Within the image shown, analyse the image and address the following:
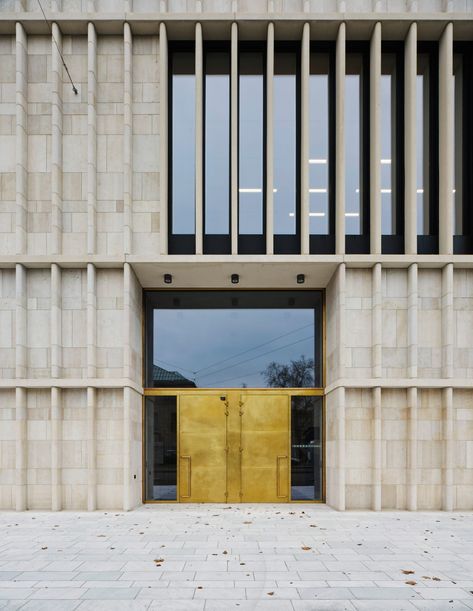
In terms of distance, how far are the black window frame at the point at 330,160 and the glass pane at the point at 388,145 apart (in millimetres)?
1235

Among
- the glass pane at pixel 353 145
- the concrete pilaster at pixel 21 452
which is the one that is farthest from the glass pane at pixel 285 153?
the concrete pilaster at pixel 21 452

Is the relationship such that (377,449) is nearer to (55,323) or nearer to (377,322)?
(377,322)

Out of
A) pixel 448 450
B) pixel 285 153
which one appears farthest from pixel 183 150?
pixel 448 450

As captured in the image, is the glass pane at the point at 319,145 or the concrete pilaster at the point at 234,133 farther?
the glass pane at the point at 319,145

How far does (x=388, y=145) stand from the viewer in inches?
477

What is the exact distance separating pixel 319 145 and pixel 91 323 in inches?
274

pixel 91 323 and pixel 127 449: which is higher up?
pixel 91 323

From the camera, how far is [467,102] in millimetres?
12109

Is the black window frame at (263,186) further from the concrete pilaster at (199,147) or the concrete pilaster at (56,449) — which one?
the concrete pilaster at (56,449)

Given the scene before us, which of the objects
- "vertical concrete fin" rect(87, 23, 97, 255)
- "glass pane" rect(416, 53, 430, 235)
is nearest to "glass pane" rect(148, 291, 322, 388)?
"vertical concrete fin" rect(87, 23, 97, 255)

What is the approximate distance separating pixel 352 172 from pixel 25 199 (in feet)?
25.9

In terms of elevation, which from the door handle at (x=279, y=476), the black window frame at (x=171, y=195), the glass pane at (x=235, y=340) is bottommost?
the door handle at (x=279, y=476)

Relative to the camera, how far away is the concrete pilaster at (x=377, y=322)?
440 inches

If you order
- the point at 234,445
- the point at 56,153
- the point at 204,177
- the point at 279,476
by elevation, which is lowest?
Result: the point at 279,476
